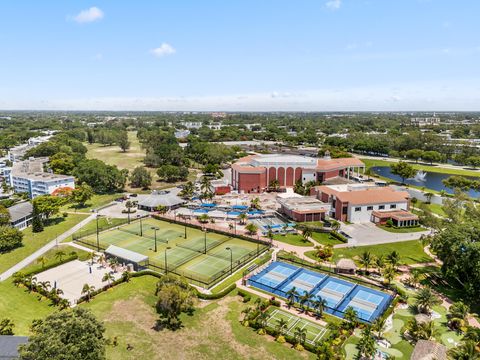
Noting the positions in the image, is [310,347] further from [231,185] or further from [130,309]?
[231,185]

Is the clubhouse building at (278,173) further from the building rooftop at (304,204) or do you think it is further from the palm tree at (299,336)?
the palm tree at (299,336)

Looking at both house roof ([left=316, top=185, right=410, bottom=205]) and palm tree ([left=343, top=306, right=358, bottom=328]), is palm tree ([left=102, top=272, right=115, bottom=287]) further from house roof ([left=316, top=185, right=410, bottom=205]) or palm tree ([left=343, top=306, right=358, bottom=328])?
house roof ([left=316, top=185, right=410, bottom=205])

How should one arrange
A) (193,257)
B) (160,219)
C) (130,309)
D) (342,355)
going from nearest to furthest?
(342,355) < (130,309) < (193,257) < (160,219)

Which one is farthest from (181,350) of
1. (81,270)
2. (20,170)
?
(20,170)

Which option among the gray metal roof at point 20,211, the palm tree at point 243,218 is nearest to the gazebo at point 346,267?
the palm tree at point 243,218

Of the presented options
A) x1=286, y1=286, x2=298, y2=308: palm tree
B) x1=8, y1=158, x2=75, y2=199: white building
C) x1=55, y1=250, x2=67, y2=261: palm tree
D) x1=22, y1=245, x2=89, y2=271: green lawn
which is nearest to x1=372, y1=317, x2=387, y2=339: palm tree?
x1=286, y1=286, x2=298, y2=308: palm tree

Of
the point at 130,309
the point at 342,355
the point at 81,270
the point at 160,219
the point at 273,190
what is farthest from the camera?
the point at 273,190

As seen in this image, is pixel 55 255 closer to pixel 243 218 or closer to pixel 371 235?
pixel 243 218
